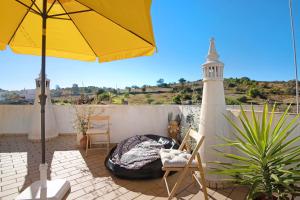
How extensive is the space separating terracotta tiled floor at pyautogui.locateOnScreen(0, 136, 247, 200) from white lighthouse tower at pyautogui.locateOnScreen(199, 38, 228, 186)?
0.44 m

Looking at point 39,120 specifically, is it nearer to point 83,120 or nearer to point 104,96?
point 83,120

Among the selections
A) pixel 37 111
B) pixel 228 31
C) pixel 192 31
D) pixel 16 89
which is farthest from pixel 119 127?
pixel 228 31

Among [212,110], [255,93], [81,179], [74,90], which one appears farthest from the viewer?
[255,93]

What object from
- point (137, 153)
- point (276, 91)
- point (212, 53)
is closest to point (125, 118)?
point (137, 153)

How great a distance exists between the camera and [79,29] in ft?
8.29

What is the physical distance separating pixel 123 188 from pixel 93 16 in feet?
7.55

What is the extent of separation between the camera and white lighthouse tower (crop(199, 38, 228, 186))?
Result: 110 inches

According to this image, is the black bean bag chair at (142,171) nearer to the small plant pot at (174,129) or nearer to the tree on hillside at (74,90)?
the small plant pot at (174,129)

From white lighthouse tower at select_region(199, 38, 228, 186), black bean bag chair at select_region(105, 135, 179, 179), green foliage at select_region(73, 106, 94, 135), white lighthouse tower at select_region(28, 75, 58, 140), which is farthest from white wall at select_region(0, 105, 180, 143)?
white lighthouse tower at select_region(199, 38, 228, 186)

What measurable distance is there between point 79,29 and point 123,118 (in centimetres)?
324

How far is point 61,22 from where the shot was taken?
103 inches

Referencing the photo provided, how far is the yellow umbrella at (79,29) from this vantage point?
1.63m

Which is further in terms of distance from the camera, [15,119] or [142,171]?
[15,119]

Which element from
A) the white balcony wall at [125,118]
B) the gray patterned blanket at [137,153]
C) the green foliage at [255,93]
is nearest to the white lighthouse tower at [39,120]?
the white balcony wall at [125,118]
